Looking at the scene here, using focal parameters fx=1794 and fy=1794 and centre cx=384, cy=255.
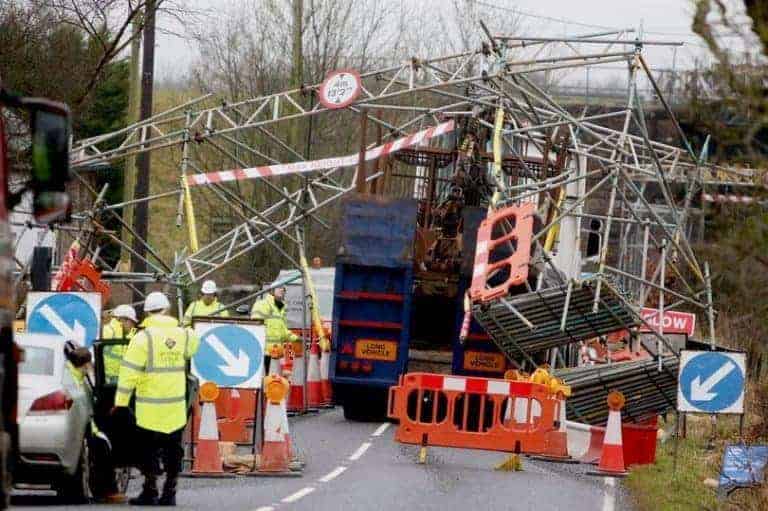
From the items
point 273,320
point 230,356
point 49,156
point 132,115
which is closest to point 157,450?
point 230,356

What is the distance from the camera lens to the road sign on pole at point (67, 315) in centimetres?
1786

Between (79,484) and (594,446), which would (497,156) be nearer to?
(594,446)

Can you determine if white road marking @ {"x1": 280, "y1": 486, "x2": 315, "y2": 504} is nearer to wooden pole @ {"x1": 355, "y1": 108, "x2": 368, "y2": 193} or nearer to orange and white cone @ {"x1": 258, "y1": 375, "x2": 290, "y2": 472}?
orange and white cone @ {"x1": 258, "y1": 375, "x2": 290, "y2": 472}

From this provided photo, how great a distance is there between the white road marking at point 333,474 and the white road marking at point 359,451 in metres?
1.33

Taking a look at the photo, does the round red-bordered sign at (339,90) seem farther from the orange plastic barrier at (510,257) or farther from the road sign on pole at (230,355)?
the road sign on pole at (230,355)

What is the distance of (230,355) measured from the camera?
17.4m

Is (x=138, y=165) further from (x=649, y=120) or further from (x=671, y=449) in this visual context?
(x=649, y=120)

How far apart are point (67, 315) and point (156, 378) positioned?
14.4ft

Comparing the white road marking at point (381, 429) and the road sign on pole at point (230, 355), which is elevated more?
the road sign on pole at point (230, 355)

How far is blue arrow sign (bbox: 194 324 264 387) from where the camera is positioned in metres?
17.4

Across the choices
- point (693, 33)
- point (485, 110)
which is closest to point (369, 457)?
point (485, 110)

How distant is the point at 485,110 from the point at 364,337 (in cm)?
393

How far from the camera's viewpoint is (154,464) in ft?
46.1

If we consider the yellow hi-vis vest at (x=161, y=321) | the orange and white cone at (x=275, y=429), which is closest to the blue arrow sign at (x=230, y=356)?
the orange and white cone at (x=275, y=429)
